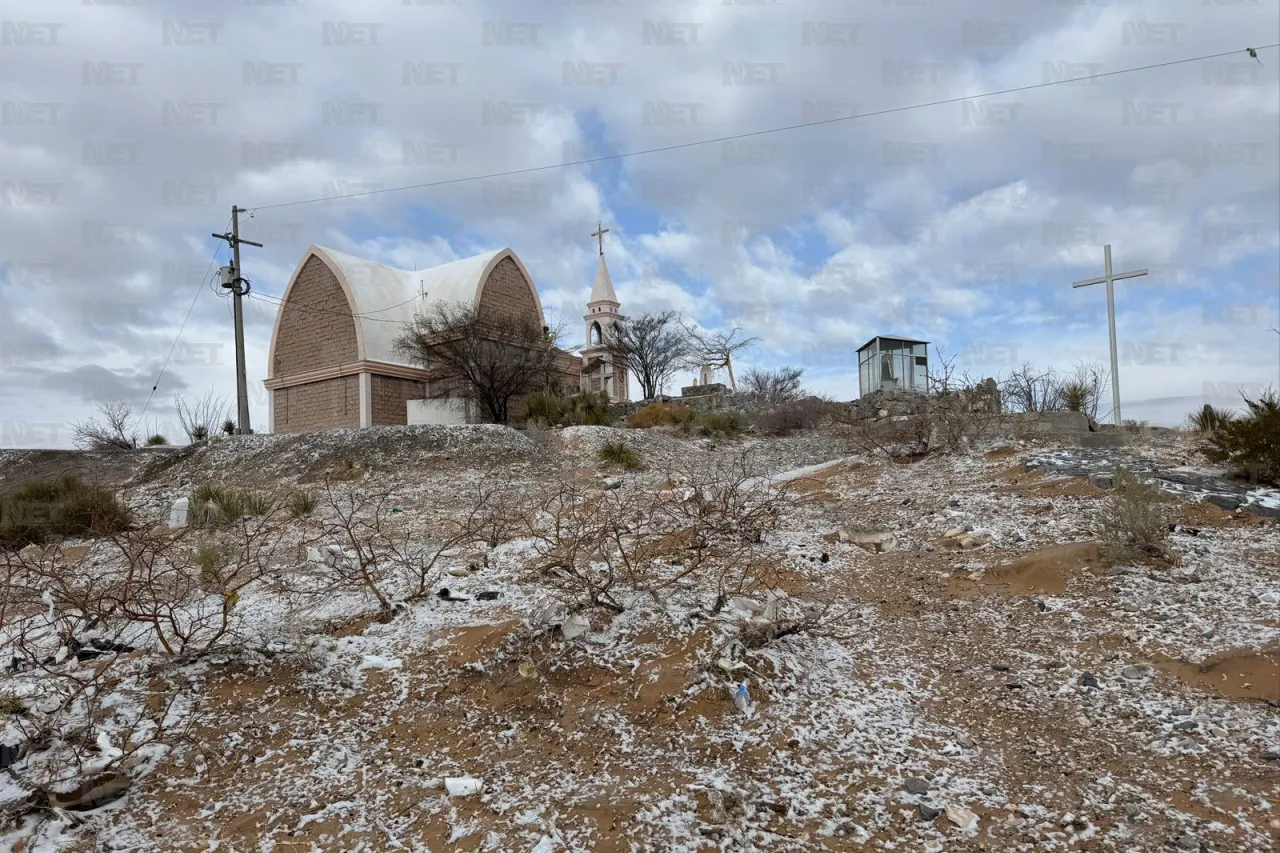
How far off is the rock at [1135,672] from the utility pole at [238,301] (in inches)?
662

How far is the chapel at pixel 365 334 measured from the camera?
2023 cm

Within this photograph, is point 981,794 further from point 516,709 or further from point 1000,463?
point 1000,463

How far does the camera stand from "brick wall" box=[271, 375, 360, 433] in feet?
66.6

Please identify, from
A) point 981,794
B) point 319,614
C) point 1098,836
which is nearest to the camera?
point 1098,836

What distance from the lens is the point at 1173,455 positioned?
7840 mm

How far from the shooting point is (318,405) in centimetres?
2123

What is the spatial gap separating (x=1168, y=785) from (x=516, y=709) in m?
2.24

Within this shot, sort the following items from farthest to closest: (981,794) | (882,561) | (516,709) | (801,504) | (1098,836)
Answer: (801,504), (882,561), (516,709), (981,794), (1098,836)

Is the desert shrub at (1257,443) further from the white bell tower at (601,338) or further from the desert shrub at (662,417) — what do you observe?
the white bell tower at (601,338)

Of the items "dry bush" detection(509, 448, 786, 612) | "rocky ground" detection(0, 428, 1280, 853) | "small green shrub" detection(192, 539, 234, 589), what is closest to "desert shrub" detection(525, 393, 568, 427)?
A: "dry bush" detection(509, 448, 786, 612)

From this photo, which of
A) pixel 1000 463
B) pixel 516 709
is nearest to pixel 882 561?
pixel 516 709

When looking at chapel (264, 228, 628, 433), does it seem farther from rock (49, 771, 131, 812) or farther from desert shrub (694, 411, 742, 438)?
rock (49, 771, 131, 812)

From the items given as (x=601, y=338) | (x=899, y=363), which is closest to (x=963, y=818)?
(x=899, y=363)

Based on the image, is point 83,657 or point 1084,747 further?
point 83,657
